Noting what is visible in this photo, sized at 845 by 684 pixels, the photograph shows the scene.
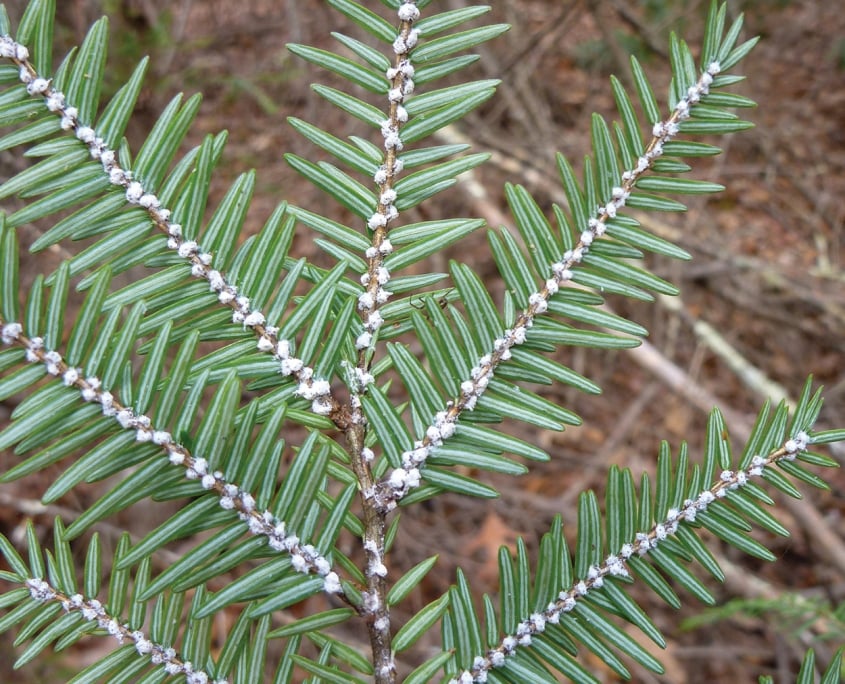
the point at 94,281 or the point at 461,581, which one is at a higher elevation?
the point at 94,281

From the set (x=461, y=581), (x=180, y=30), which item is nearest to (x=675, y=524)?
(x=461, y=581)

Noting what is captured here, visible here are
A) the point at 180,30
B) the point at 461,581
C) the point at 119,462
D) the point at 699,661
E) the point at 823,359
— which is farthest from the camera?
the point at 823,359

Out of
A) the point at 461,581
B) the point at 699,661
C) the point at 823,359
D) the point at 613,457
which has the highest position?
the point at 461,581

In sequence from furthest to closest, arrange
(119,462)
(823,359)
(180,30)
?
(823,359) → (180,30) → (119,462)

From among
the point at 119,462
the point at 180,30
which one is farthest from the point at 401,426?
the point at 180,30

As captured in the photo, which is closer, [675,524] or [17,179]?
[17,179]

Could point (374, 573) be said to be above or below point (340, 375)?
below

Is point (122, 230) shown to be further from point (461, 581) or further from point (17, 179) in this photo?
point (461, 581)
